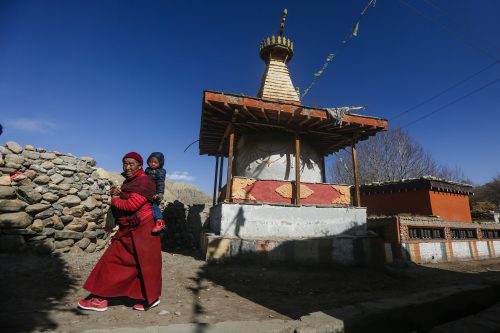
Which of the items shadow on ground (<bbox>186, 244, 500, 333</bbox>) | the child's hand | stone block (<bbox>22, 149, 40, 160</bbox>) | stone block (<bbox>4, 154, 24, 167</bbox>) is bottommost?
shadow on ground (<bbox>186, 244, 500, 333</bbox>)

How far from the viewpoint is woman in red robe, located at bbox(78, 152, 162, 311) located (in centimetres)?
366

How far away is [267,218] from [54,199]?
235 inches

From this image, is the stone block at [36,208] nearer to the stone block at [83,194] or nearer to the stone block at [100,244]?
the stone block at [83,194]

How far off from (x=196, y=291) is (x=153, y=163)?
8.38 feet

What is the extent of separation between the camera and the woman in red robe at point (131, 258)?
366 cm

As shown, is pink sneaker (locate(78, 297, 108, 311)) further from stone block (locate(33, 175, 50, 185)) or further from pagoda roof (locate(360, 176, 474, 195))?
pagoda roof (locate(360, 176, 474, 195))

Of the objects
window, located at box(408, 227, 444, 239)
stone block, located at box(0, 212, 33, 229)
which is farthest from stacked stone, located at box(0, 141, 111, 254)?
window, located at box(408, 227, 444, 239)

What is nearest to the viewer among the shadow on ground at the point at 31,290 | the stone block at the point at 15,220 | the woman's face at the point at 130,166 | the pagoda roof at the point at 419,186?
the shadow on ground at the point at 31,290

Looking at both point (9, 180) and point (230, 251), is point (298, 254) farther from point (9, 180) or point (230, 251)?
point (9, 180)

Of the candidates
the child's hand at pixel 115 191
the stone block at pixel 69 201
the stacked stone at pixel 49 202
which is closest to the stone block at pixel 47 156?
the stacked stone at pixel 49 202

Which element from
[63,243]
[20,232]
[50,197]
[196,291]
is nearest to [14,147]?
[50,197]

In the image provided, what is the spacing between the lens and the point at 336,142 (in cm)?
1200

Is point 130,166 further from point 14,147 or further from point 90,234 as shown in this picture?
point 14,147

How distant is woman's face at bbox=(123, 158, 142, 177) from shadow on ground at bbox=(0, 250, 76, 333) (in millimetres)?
1890
